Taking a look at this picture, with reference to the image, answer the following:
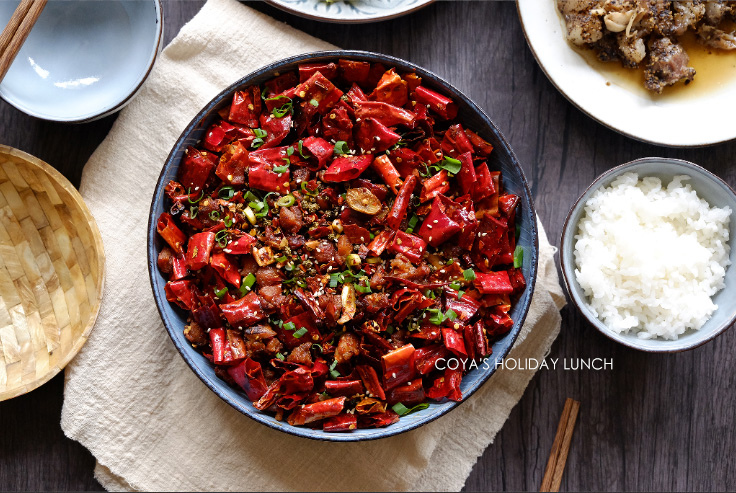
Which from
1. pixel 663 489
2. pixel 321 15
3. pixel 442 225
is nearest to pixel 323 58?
pixel 321 15

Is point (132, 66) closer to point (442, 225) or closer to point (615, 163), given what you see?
point (442, 225)

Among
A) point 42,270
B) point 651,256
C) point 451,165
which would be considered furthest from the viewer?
point 42,270

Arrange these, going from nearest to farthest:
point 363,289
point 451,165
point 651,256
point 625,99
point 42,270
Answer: point 363,289, point 451,165, point 651,256, point 42,270, point 625,99

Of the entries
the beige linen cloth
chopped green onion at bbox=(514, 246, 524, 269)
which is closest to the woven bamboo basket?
the beige linen cloth

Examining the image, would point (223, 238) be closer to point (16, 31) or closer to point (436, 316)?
point (436, 316)

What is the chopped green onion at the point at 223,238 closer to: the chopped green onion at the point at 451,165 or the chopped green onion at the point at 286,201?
the chopped green onion at the point at 286,201

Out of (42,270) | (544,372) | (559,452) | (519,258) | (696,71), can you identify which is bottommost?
(559,452)

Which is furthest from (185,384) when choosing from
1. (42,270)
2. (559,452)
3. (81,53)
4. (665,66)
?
(665,66)
